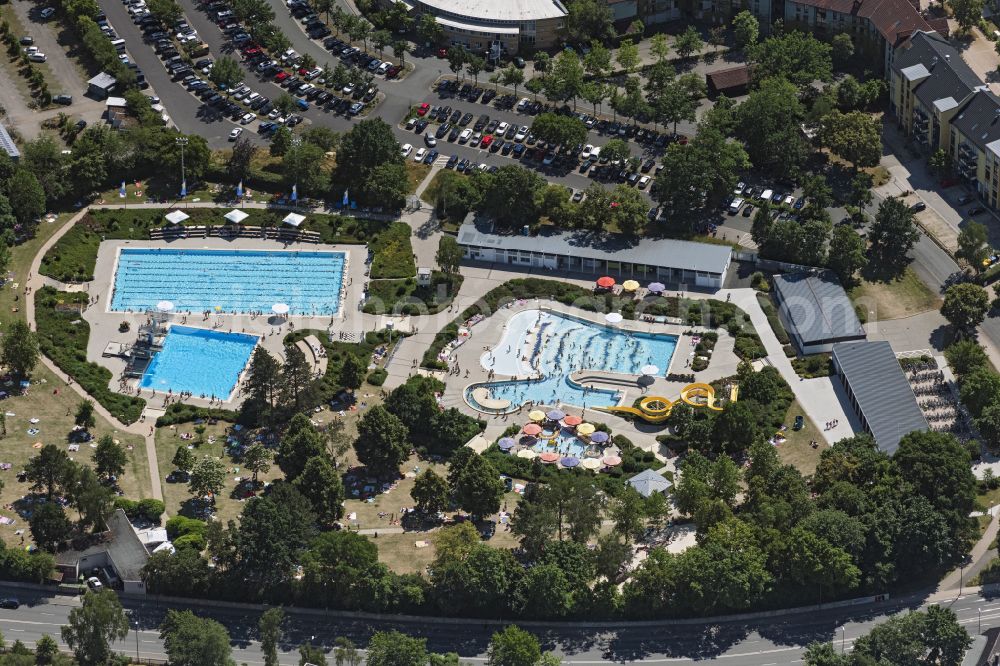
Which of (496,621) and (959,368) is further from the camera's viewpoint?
(959,368)

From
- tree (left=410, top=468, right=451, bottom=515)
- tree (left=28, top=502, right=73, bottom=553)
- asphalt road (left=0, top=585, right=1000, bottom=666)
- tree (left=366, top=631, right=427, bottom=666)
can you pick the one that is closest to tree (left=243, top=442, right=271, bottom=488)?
tree (left=410, top=468, right=451, bottom=515)

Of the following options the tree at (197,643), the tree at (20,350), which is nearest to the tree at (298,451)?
the tree at (197,643)

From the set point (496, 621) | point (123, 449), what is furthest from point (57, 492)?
point (496, 621)

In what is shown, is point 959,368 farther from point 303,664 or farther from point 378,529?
point 303,664

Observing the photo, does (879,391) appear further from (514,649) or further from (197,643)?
(197,643)

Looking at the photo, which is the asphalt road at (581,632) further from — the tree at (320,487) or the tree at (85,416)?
the tree at (85,416)
